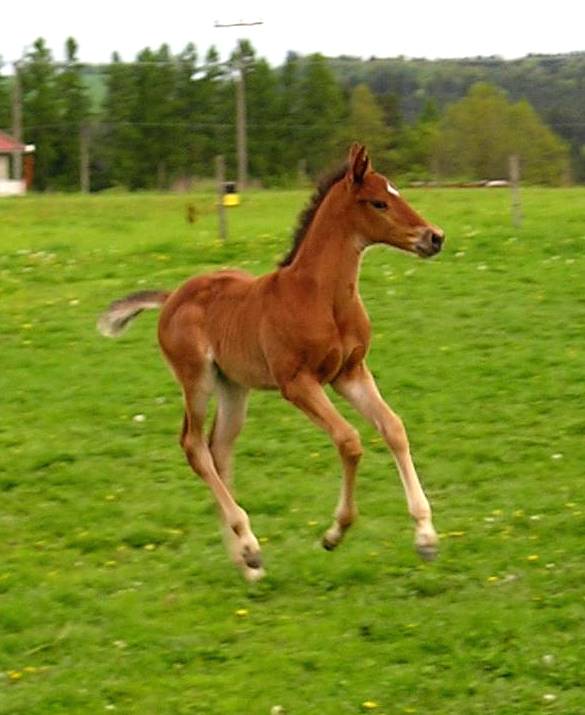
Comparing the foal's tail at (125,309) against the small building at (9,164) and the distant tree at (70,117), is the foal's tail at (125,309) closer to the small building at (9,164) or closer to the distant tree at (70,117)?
the small building at (9,164)

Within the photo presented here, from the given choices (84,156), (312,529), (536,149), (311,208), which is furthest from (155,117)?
(311,208)

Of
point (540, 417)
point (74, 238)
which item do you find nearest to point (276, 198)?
point (74, 238)

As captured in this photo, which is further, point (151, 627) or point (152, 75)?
point (152, 75)

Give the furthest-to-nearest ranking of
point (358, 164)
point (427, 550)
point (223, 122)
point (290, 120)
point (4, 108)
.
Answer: point (223, 122), point (4, 108), point (290, 120), point (358, 164), point (427, 550)

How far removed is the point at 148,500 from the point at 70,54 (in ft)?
Result: 187

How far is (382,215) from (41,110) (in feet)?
179

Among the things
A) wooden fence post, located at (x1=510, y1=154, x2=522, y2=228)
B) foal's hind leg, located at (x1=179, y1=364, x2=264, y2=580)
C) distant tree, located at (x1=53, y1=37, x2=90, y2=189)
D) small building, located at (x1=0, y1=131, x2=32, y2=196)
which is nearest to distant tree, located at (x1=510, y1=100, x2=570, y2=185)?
distant tree, located at (x1=53, y1=37, x2=90, y2=189)

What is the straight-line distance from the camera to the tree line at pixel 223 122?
180 ft

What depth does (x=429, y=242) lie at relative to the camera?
6.69m

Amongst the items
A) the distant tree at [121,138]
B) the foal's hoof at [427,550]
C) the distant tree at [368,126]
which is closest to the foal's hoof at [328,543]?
the foal's hoof at [427,550]

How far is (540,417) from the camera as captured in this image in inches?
393

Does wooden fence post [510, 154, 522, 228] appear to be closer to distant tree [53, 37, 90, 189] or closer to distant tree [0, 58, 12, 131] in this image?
distant tree [53, 37, 90, 189]

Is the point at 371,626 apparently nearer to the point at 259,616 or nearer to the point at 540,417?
the point at 259,616

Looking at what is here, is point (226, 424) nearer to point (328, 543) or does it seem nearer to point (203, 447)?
point (203, 447)
